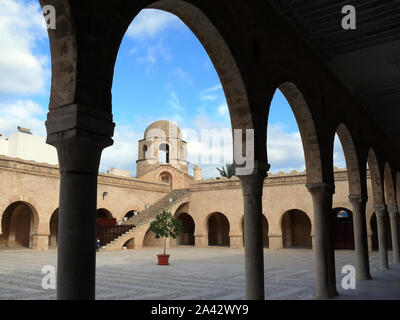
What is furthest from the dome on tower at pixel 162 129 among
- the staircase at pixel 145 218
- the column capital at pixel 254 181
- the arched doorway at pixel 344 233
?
the column capital at pixel 254 181

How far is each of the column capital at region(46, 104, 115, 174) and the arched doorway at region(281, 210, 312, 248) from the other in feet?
88.0

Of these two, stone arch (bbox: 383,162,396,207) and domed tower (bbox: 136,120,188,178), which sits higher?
domed tower (bbox: 136,120,188,178)

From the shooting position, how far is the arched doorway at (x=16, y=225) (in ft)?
79.7

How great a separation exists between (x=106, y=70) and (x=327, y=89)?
6.99 metres

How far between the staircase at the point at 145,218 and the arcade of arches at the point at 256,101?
609 inches

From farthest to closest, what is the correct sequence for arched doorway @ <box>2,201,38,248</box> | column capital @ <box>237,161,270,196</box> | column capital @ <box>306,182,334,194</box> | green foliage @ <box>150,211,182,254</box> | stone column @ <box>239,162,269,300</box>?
1. arched doorway @ <box>2,201,38,248</box>
2. green foliage @ <box>150,211,182,254</box>
3. column capital @ <box>306,182,334,194</box>
4. column capital @ <box>237,161,270,196</box>
5. stone column @ <box>239,162,269,300</box>

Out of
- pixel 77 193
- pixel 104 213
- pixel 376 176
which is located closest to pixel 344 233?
pixel 376 176

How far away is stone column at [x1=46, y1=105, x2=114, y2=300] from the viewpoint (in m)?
3.16

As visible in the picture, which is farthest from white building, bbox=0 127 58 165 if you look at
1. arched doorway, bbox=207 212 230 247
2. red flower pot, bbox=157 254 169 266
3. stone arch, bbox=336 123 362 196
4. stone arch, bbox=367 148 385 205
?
stone arch, bbox=336 123 362 196

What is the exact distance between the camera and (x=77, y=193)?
3264 mm

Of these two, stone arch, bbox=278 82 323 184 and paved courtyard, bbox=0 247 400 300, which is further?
paved courtyard, bbox=0 247 400 300

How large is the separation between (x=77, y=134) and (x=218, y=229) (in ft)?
98.6

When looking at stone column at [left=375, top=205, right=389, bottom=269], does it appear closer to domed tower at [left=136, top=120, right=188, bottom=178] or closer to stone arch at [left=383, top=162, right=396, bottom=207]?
stone arch at [left=383, top=162, right=396, bottom=207]
